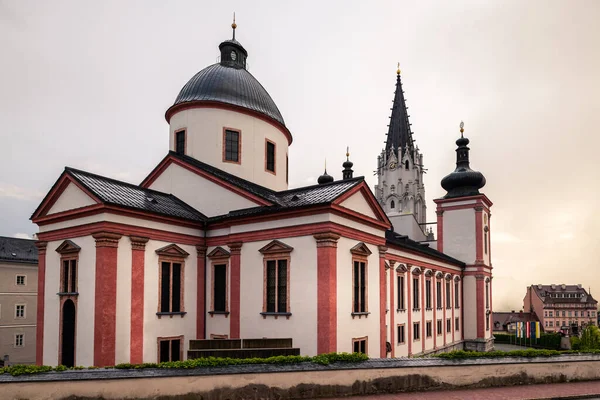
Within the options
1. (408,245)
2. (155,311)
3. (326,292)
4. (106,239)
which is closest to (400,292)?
(408,245)

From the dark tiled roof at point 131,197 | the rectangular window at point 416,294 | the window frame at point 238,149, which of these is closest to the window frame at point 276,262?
the dark tiled roof at point 131,197

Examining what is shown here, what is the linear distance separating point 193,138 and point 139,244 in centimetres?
849

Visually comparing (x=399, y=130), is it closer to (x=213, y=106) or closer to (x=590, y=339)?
(x=590, y=339)

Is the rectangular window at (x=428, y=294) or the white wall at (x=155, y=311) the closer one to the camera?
the white wall at (x=155, y=311)

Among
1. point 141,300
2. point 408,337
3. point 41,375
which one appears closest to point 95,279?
point 141,300

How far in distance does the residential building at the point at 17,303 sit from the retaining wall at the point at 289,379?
34306 millimetres

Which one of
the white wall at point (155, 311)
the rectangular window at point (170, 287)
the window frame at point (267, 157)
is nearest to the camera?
the white wall at point (155, 311)

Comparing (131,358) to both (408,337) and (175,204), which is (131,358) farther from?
(408,337)

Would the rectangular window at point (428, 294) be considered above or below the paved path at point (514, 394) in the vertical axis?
above

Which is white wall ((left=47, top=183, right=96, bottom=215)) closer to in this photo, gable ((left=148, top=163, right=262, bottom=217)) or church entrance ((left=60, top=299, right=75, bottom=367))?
church entrance ((left=60, top=299, right=75, bottom=367))

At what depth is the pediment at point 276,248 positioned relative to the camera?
19.4 m

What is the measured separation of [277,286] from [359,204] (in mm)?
5041

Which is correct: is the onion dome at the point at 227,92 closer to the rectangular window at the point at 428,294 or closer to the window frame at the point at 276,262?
the window frame at the point at 276,262

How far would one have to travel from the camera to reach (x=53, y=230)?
20.4 metres
